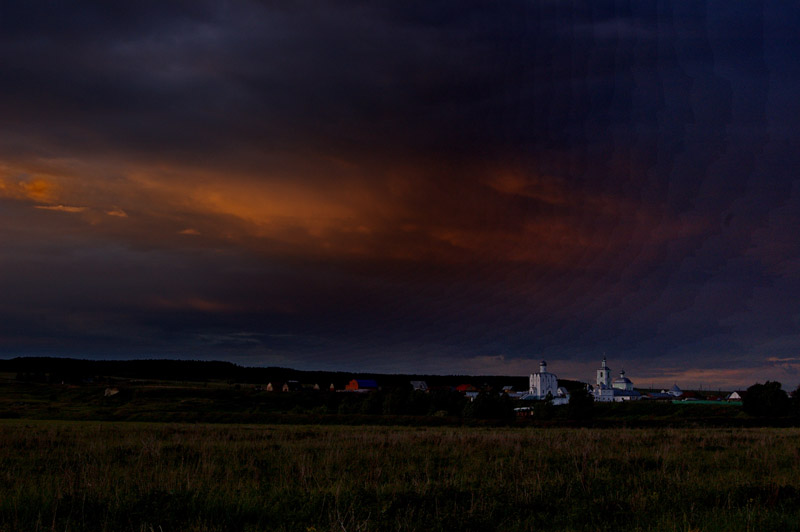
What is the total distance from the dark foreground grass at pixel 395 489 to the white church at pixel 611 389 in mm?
167289

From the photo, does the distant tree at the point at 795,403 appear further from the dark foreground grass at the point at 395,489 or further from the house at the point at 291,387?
the house at the point at 291,387

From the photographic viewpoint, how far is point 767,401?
92.7m

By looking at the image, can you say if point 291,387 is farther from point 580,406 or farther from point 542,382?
point 580,406

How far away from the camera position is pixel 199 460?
1697cm

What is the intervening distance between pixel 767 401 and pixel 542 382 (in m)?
91.3

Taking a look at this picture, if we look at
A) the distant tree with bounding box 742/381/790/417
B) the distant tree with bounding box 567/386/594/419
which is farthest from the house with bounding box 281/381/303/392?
the distant tree with bounding box 742/381/790/417

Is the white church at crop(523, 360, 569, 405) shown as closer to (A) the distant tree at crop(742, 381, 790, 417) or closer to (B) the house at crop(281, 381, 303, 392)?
(B) the house at crop(281, 381, 303, 392)

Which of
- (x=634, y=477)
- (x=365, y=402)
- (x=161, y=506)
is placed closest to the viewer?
(x=161, y=506)

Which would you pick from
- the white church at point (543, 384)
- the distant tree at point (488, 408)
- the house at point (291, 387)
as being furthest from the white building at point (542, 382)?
the distant tree at point (488, 408)

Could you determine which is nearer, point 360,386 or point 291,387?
point 291,387

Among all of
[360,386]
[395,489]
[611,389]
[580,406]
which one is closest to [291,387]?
[360,386]

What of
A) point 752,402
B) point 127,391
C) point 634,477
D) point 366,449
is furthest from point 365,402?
point 634,477

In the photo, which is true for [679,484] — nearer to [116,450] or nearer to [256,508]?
[256,508]

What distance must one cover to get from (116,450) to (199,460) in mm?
4821
